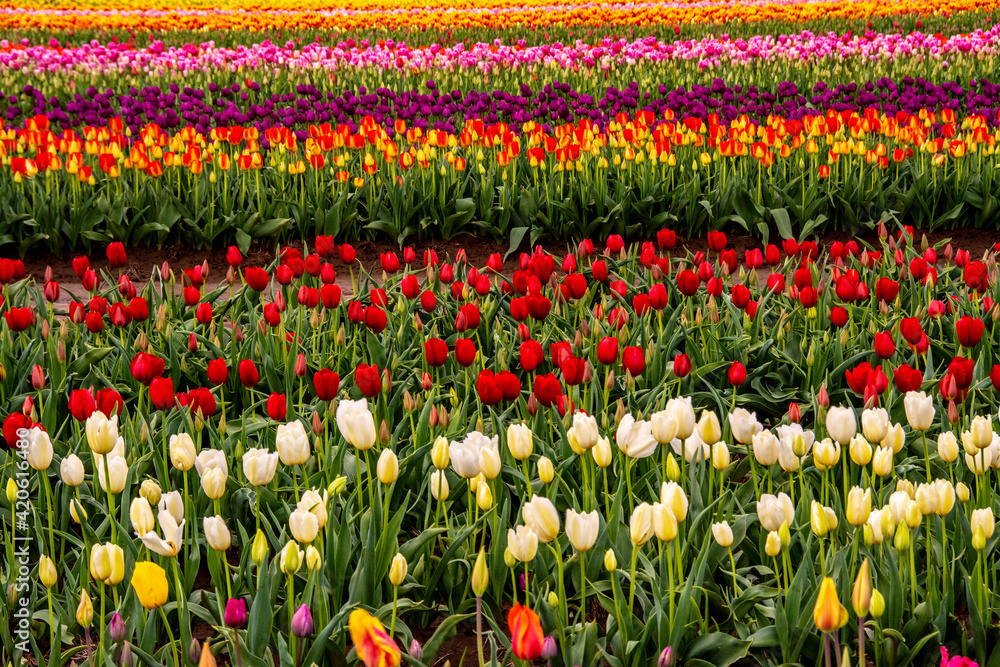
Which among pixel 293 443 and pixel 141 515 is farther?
pixel 293 443

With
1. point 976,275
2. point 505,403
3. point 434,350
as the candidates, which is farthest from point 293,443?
point 976,275

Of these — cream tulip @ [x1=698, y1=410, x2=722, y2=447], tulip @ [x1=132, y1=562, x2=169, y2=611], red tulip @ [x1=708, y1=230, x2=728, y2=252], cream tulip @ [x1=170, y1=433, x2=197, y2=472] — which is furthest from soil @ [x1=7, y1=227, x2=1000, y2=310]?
tulip @ [x1=132, y1=562, x2=169, y2=611]

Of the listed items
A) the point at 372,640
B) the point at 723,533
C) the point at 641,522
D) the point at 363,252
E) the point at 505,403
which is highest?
the point at 372,640

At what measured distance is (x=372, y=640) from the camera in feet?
3.83

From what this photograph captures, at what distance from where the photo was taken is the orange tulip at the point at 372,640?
1157 millimetres

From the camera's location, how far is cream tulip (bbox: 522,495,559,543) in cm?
164

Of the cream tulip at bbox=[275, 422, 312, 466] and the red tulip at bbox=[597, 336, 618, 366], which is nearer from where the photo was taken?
the cream tulip at bbox=[275, 422, 312, 466]

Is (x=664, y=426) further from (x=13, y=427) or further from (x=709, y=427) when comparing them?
(x=13, y=427)

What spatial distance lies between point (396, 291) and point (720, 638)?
2666 millimetres

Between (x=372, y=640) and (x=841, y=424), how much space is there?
120 cm

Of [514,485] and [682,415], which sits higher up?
[682,415]

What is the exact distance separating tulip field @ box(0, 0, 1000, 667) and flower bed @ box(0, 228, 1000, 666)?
11mm

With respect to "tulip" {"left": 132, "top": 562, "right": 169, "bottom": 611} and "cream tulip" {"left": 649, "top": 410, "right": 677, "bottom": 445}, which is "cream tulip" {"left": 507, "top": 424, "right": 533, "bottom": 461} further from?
"tulip" {"left": 132, "top": 562, "right": 169, "bottom": 611}

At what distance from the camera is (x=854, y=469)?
2.51 metres
